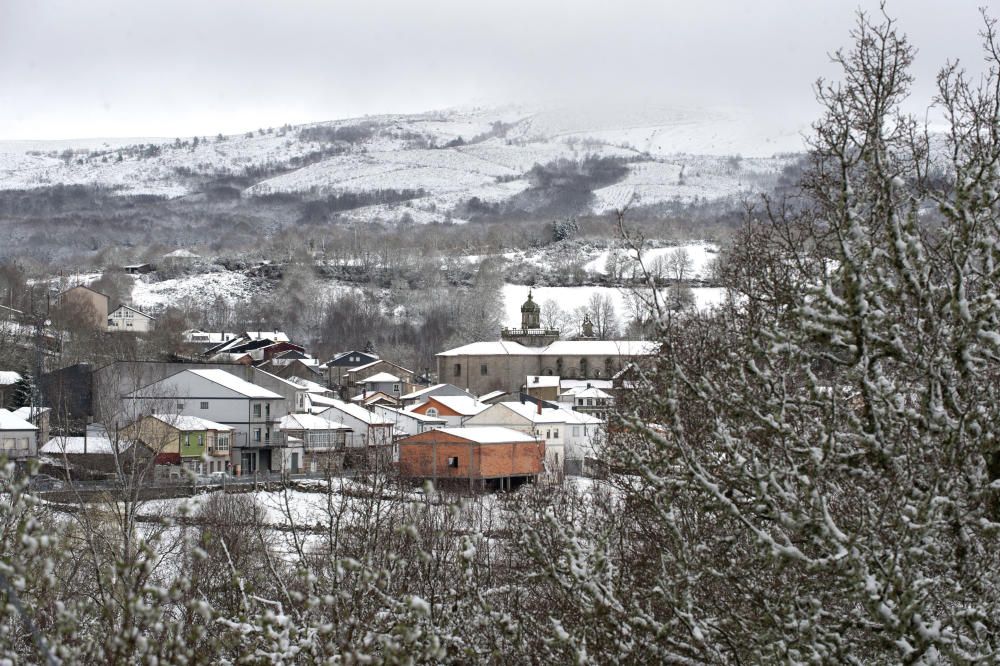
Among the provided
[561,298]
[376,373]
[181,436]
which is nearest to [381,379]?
[376,373]

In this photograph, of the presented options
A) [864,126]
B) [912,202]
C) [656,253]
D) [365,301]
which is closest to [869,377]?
[912,202]

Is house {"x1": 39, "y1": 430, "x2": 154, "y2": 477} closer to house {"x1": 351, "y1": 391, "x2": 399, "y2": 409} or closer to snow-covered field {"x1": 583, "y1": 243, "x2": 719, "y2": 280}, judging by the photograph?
house {"x1": 351, "y1": 391, "x2": 399, "y2": 409}

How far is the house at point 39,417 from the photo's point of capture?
48.8 m

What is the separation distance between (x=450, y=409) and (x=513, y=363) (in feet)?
119

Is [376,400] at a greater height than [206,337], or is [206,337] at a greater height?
[206,337]

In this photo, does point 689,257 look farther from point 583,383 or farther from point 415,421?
point 415,421

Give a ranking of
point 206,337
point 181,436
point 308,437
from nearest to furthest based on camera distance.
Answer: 1. point 181,436
2. point 308,437
3. point 206,337

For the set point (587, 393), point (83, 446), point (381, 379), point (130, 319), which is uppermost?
point (130, 319)

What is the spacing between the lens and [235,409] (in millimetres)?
52031

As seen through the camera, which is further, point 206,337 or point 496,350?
point 206,337

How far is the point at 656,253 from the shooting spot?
6742 inches

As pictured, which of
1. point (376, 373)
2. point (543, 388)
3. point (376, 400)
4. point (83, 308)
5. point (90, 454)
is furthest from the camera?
point (83, 308)

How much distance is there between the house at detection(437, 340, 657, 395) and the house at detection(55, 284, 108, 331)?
27.6 m

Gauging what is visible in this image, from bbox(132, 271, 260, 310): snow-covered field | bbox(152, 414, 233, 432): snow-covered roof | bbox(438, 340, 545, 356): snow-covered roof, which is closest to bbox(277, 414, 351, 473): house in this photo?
bbox(152, 414, 233, 432): snow-covered roof
